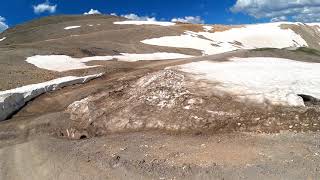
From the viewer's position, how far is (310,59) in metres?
38.2

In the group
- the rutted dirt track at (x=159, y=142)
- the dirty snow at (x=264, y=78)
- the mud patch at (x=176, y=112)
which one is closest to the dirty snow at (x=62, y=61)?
the dirty snow at (x=264, y=78)

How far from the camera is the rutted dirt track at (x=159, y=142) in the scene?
1612 cm

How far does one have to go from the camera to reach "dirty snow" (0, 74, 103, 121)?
961 inches

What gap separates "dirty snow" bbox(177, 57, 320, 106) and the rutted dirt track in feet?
3.74

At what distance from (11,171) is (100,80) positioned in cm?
1413

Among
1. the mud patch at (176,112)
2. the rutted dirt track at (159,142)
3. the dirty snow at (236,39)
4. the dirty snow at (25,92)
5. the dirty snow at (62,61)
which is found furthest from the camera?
the dirty snow at (236,39)

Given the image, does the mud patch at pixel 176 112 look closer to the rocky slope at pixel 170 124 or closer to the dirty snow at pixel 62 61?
the rocky slope at pixel 170 124

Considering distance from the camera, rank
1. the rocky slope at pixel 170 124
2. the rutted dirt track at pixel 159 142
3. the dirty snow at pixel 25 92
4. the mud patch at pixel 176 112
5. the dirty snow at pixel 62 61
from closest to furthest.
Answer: the rutted dirt track at pixel 159 142 → the rocky slope at pixel 170 124 → the mud patch at pixel 176 112 → the dirty snow at pixel 25 92 → the dirty snow at pixel 62 61

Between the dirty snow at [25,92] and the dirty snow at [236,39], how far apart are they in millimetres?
34028

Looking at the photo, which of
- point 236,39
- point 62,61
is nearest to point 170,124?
point 62,61

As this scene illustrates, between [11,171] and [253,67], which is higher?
[253,67]

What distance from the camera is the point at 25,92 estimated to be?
2659cm

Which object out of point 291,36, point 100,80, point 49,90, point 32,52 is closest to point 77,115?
point 49,90

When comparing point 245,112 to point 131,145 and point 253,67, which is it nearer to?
point 131,145
